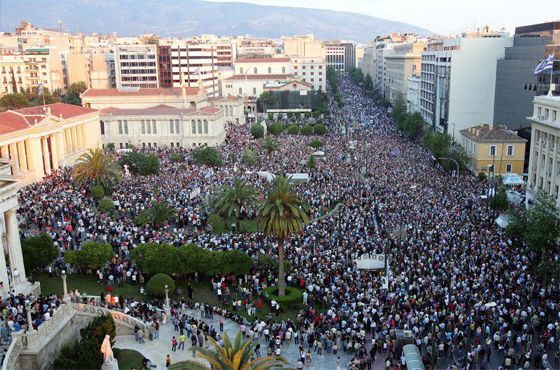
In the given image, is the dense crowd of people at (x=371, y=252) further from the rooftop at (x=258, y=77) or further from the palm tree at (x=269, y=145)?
the rooftop at (x=258, y=77)

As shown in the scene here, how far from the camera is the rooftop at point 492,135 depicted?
207ft

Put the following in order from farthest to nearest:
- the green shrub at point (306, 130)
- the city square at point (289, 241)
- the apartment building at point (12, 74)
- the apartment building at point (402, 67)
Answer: the apartment building at point (12, 74)
the apartment building at point (402, 67)
the green shrub at point (306, 130)
the city square at point (289, 241)

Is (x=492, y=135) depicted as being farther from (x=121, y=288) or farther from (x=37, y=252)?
(x=37, y=252)

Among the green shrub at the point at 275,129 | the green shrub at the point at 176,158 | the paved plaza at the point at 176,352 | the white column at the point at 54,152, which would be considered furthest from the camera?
the green shrub at the point at 275,129

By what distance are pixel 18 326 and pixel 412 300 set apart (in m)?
18.9

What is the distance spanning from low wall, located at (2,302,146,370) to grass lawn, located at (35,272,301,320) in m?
4.07

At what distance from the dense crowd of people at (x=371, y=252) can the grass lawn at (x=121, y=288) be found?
0.67m

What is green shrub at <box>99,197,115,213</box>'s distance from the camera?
47188mm

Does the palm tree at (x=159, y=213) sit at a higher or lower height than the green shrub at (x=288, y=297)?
higher

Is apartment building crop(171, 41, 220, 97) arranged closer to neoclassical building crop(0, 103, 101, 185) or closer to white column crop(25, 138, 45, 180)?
neoclassical building crop(0, 103, 101, 185)

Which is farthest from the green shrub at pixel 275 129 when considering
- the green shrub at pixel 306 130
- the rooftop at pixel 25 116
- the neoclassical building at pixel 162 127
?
the rooftop at pixel 25 116

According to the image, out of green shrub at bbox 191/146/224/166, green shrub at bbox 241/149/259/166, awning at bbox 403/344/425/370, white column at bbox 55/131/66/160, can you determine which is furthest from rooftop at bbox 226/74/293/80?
awning at bbox 403/344/425/370

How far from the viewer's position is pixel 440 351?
25.9 metres

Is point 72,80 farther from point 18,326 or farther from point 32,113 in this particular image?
point 18,326
